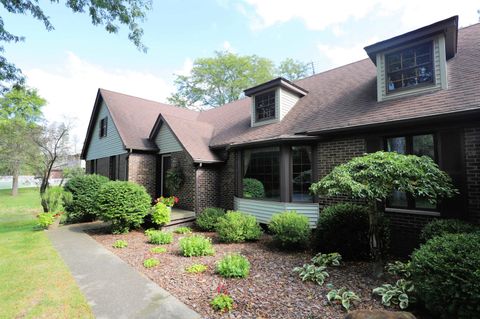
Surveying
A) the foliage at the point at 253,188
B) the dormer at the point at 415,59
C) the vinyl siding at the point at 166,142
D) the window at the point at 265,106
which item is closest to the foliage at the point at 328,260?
the foliage at the point at 253,188

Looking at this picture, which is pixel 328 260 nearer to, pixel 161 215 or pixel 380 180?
pixel 380 180

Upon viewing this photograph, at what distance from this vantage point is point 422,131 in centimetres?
584

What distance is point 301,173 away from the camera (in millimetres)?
7996

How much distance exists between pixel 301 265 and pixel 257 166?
4504mm

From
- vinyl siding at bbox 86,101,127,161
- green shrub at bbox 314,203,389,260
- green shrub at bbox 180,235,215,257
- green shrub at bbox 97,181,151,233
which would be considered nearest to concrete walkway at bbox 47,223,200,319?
green shrub at bbox 180,235,215,257

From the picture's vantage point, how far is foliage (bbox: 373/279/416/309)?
11.6ft

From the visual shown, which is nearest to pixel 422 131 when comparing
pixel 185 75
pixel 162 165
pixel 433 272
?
pixel 433 272

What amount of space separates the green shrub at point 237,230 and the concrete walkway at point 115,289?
282 cm

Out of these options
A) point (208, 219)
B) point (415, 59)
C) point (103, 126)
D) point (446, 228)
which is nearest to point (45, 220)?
point (208, 219)

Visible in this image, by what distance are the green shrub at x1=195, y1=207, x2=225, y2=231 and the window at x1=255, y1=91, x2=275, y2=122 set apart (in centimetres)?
451

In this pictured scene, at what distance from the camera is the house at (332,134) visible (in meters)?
5.51

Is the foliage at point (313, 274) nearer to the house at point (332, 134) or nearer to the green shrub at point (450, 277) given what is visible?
the green shrub at point (450, 277)

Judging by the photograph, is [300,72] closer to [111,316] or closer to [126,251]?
[126,251]

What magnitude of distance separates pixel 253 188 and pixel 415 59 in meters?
6.60
